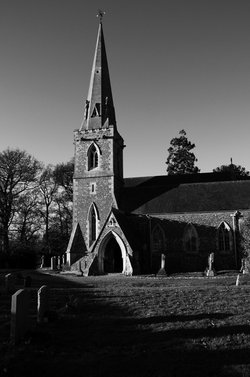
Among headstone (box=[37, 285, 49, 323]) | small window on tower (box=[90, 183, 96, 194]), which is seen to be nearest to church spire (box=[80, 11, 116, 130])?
small window on tower (box=[90, 183, 96, 194])

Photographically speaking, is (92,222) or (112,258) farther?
(92,222)

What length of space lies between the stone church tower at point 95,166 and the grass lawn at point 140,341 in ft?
62.5

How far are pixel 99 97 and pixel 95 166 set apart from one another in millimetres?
6899

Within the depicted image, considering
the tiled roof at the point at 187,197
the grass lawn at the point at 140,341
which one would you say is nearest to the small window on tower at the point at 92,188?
the tiled roof at the point at 187,197

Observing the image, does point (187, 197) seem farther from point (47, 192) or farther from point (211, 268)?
point (47, 192)

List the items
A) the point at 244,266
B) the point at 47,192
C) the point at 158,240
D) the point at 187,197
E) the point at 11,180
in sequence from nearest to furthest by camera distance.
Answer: the point at 244,266 < the point at 158,240 < the point at 187,197 < the point at 11,180 < the point at 47,192

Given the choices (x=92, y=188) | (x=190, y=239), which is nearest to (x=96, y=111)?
(x=92, y=188)

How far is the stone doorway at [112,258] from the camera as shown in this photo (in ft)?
96.5

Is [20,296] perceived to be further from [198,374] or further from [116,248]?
[116,248]

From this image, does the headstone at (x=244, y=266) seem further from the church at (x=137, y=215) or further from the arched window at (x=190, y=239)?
the arched window at (x=190, y=239)

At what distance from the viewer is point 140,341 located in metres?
8.26

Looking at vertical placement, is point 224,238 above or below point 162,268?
above

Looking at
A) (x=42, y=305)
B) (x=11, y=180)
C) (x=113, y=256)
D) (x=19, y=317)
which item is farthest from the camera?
(x=11, y=180)

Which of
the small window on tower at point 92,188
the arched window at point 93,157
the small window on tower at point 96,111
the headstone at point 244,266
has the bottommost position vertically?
the headstone at point 244,266
